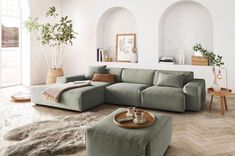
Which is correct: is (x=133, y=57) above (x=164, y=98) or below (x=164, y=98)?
above

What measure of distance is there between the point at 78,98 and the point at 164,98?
1590 mm

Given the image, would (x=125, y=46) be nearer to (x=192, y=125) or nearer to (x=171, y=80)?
(x=171, y=80)

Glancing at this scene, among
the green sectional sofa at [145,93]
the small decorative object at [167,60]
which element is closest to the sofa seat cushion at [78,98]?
the green sectional sofa at [145,93]

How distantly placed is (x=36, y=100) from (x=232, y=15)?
16.3 ft

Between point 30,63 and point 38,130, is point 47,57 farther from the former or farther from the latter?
point 38,130

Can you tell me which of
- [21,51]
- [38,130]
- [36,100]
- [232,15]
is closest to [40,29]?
[21,51]

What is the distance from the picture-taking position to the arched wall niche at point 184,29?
21.1ft

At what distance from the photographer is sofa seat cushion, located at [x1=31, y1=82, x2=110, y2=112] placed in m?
4.40

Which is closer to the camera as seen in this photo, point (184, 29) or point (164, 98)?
point (164, 98)

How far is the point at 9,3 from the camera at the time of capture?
23.2 ft

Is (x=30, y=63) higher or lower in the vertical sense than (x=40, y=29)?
lower

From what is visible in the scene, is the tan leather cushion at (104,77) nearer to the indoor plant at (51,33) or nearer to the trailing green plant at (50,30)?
the indoor plant at (51,33)

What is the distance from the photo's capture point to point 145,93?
459 cm

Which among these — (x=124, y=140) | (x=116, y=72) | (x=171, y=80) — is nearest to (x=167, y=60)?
(x=116, y=72)
